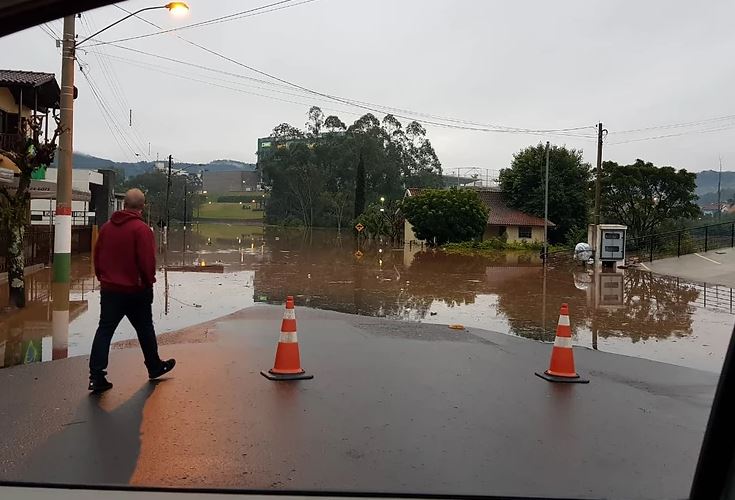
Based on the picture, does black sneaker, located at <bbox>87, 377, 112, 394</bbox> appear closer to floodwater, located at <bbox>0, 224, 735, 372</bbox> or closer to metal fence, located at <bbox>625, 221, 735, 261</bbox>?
floodwater, located at <bbox>0, 224, 735, 372</bbox>

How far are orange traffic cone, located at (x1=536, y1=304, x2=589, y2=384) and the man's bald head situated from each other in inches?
173

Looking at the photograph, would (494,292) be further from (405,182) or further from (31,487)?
(405,182)

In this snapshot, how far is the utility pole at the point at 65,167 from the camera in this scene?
1248 cm

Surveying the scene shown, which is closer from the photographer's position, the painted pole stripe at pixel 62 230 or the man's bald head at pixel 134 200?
the man's bald head at pixel 134 200

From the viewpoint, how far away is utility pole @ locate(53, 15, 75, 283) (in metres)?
12.5

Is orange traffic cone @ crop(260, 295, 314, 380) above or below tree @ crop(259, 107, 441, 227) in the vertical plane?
below

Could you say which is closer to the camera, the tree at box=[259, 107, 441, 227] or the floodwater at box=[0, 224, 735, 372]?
the floodwater at box=[0, 224, 735, 372]

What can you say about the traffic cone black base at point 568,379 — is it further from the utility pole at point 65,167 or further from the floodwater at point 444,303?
the utility pole at point 65,167

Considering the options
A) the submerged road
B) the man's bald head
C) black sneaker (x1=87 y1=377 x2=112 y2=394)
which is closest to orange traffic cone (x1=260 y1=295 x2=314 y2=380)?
the submerged road

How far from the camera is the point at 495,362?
8070 mm

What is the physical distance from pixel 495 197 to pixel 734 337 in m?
54.3

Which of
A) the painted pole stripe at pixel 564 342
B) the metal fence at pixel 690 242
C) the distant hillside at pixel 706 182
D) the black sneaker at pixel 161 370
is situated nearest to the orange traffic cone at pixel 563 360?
the painted pole stripe at pixel 564 342

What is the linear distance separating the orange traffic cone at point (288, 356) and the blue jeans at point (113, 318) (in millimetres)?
1318

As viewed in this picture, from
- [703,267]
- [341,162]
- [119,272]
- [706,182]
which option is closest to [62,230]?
[119,272]
